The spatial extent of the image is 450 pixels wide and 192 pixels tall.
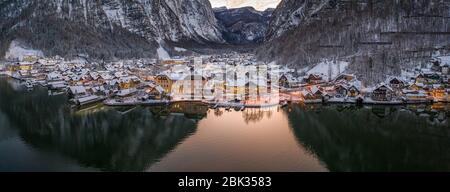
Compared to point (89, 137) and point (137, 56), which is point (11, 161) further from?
point (137, 56)

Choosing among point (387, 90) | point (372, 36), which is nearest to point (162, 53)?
point (372, 36)

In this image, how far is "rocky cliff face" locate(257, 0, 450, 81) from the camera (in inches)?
1704

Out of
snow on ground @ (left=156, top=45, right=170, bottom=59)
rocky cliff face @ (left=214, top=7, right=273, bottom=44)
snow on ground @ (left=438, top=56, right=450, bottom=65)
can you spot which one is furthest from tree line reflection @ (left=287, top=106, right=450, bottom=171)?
rocky cliff face @ (left=214, top=7, right=273, bottom=44)

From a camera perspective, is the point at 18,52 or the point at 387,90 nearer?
the point at 387,90

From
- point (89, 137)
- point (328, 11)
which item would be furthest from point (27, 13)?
point (89, 137)

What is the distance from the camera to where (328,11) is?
60875 millimetres

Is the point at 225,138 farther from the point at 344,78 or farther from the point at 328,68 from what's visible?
the point at 328,68

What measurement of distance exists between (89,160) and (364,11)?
45814 mm

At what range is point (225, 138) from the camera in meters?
21.7

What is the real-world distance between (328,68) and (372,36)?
381 inches

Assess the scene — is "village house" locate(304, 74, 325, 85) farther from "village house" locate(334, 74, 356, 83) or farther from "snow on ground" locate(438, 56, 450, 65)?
"snow on ground" locate(438, 56, 450, 65)

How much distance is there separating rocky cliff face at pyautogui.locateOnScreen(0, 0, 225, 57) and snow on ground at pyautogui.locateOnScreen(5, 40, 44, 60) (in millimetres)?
1319

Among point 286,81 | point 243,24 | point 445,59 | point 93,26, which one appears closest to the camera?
point 286,81

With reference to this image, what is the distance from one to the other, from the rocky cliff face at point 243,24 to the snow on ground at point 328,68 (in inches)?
3543
